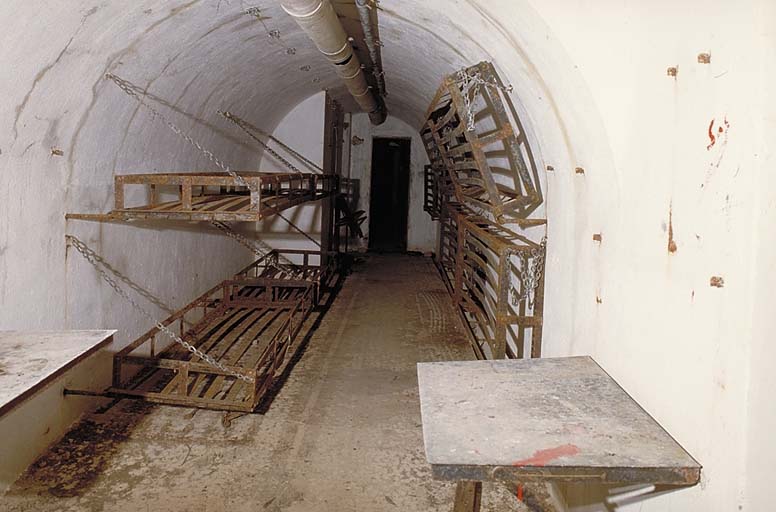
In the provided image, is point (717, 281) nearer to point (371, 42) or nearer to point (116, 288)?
point (116, 288)

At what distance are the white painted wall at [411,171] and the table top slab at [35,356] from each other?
9316mm

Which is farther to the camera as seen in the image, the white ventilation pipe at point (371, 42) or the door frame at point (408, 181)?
the door frame at point (408, 181)

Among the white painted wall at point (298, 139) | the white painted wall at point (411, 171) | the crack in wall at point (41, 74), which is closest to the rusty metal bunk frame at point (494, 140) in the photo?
the crack in wall at point (41, 74)

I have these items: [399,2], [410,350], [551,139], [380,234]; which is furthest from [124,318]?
[380,234]

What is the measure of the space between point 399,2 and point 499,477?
274 cm

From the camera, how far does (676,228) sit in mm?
1934

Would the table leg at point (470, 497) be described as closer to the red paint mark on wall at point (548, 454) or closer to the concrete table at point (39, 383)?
the red paint mark on wall at point (548, 454)

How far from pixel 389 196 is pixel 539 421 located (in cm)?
1100

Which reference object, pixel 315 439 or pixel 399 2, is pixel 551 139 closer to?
pixel 399 2

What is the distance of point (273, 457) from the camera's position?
11.4 feet

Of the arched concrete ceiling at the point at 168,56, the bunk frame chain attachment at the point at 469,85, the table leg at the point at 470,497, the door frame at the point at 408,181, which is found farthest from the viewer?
the door frame at the point at 408,181

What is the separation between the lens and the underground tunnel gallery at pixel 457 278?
1.73 meters

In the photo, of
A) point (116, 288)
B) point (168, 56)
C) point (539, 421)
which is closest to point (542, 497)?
point (539, 421)

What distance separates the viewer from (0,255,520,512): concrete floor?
304cm
